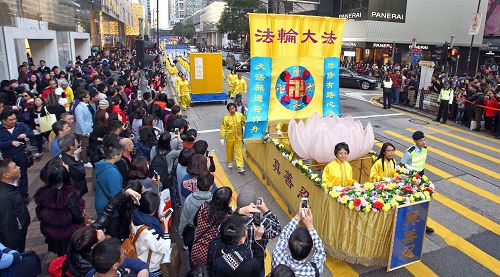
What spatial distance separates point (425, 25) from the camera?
109 ft

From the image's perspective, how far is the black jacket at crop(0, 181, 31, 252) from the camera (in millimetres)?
3879

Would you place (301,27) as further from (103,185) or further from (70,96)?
(70,96)

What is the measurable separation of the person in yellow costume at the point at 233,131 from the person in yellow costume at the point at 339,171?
3.16m

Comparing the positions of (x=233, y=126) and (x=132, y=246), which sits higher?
(x=233, y=126)

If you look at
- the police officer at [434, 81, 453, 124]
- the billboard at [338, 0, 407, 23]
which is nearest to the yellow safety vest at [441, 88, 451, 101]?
the police officer at [434, 81, 453, 124]

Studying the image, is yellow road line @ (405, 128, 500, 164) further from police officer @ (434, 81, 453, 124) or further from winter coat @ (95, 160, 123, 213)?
winter coat @ (95, 160, 123, 213)

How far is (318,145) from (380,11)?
26.8 meters

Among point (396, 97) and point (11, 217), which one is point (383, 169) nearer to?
point (11, 217)

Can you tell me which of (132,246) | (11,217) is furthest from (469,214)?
(11,217)

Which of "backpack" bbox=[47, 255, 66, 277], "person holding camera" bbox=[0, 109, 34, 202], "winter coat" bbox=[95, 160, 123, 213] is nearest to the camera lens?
"backpack" bbox=[47, 255, 66, 277]

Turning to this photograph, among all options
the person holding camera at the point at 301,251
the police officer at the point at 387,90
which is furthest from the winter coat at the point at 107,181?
the police officer at the point at 387,90

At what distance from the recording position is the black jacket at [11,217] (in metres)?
3.88

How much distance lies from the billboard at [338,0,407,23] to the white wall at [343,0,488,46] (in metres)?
1.49

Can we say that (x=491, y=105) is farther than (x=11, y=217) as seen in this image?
Yes
